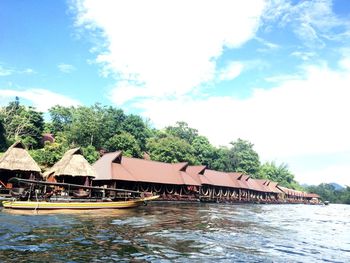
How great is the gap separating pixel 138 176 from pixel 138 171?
53.9 inches

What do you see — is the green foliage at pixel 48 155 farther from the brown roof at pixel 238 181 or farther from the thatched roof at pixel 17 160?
the brown roof at pixel 238 181

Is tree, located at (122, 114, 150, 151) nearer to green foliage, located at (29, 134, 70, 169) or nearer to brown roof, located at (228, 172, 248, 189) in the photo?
green foliage, located at (29, 134, 70, 169)

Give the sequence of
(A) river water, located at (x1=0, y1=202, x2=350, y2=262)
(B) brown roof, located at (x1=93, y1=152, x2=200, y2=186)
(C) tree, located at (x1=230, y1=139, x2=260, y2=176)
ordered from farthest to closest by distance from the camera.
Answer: (C) tree, located at (x1=230, y1=139, x2=260, y2=176) → (B) brown roof, located at (x1=93, y1=152, x2=200, y2=186) → (A) river water, located at (x1=0, y1=202, x2=350, y2=262)

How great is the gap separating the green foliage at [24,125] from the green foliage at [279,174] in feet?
242

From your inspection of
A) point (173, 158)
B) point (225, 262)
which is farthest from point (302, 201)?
point (225, 262)

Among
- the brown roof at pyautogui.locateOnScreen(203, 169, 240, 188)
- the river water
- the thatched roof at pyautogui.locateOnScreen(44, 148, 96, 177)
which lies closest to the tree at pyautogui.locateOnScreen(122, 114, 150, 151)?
the brown roof at pyautogui.locateOnScreen(203, 169, 240, 188)

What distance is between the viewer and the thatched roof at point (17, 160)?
112ft

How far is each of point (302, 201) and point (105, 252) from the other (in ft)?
336

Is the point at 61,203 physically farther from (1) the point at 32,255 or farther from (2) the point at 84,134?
(2) the point at 84,134

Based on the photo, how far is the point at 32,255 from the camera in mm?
11945

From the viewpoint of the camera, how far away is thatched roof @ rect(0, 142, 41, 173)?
34094 mm

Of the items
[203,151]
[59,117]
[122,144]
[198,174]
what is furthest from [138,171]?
[59,117]

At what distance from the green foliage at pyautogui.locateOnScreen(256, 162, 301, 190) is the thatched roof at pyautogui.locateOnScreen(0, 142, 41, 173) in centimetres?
8550

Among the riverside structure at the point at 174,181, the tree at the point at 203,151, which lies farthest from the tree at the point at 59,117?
the riverside structure at the point at 174,181
